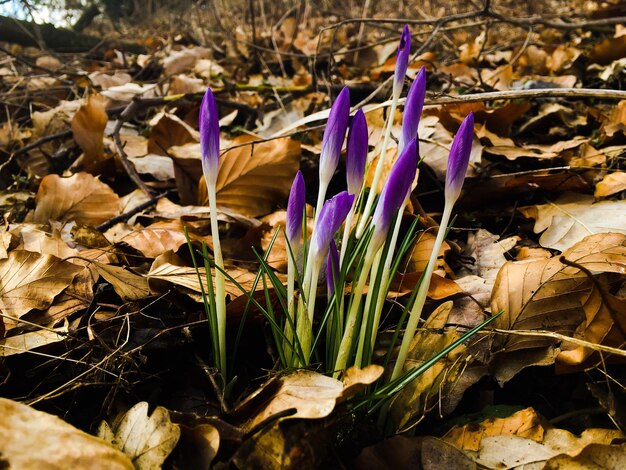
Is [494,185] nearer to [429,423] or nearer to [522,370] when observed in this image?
[522,370]

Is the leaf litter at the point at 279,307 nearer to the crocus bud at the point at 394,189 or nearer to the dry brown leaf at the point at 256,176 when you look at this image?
the dry brown leaf at the point at 256,176

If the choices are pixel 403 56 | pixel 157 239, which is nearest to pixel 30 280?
pixel 157 239

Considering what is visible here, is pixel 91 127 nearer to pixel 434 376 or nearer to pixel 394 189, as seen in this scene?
pixel 394 189

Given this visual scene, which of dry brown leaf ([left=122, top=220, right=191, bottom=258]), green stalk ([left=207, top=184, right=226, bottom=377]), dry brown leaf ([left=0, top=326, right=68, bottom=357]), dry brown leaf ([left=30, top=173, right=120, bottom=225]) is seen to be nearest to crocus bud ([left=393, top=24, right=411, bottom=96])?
green stalk ([left=207, top=184, right=226, bottom=377])

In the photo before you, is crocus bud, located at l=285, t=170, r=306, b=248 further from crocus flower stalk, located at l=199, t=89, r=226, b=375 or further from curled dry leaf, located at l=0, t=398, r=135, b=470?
curled dry leaf, located at l=0, t=398, r=135, b=470

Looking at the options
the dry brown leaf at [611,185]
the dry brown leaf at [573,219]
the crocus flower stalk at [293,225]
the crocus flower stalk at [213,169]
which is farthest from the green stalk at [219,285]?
the dry brown leaf at [611,185]
